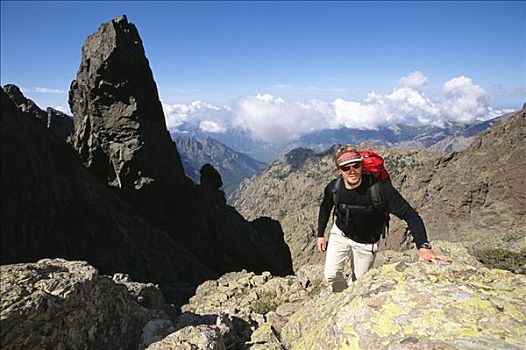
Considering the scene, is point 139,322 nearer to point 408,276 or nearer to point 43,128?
point 408,276

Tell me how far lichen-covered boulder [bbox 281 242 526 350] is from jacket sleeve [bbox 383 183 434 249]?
619mm

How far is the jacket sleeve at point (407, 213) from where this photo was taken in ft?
24.9

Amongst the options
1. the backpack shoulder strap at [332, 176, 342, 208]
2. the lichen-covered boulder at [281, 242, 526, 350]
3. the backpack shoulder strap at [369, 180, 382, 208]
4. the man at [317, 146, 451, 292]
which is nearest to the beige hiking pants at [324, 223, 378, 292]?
the man at [317, 146, 451, 292]

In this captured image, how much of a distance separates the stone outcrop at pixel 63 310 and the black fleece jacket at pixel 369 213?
6.25 m

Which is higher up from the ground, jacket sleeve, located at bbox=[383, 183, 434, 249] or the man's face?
the man's face

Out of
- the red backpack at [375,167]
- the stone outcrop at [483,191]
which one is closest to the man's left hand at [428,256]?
the red backpack at [375,167]

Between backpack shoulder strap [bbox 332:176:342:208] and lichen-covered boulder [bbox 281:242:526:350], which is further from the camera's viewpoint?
backpack shoulder strap [bbox 332:176:342:208]

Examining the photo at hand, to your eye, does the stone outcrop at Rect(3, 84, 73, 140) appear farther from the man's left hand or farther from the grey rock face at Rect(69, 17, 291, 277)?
the man's left hand

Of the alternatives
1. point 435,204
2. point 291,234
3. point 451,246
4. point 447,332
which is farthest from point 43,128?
point 291,234

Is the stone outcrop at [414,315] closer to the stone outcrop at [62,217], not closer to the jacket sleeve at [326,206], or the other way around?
the jacket sleeve at [326,206]

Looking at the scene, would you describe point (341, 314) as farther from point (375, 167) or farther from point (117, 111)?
point (117, 111)

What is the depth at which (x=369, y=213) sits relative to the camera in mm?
8406

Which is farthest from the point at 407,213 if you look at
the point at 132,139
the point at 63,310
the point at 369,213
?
the point at 132,139

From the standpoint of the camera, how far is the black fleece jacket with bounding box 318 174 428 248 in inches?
310
